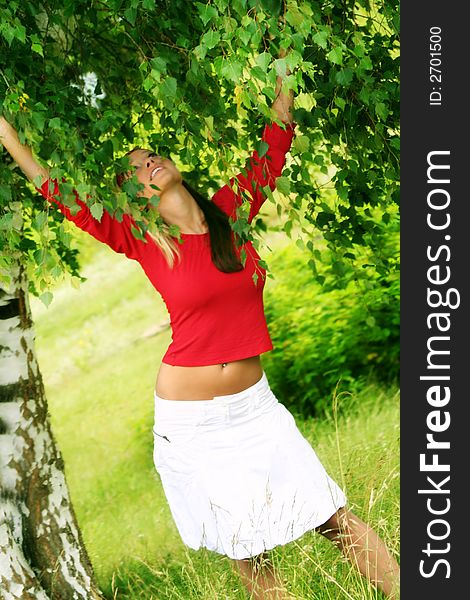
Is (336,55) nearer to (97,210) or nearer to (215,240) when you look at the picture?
(97,210)

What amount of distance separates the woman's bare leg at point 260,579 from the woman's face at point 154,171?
1410 millimetres

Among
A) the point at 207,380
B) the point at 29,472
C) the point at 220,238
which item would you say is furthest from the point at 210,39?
the point at 29,472

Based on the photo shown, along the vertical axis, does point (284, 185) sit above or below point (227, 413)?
above

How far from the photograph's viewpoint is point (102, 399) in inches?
424

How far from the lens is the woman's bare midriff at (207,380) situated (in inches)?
128

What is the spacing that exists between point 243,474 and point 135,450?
584cm

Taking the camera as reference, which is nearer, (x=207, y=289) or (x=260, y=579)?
(x=207, y=289)

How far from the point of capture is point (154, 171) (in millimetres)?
3270

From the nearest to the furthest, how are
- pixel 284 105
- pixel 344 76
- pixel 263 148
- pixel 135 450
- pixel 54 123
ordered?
pixel 54 123 → pixel 344 76 → pixel 263 148 → pixel 284 105 → pixel 135 450

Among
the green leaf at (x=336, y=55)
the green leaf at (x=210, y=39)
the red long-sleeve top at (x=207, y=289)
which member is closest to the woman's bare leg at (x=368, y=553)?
the red long-sleeve top at (x=207, y=289)

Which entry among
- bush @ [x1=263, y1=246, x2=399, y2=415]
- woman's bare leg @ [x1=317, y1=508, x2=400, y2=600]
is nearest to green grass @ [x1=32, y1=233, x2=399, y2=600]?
woman's bare leg @ [x1=317, y1=508, x2=400, y2=600]

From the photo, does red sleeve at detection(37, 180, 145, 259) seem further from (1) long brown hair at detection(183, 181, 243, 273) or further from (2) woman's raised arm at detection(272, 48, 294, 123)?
(2) woman's raised arm at detection(272, 48, 294, 123)

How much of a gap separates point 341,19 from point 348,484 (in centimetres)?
231

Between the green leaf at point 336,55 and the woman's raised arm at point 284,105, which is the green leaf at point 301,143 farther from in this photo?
the green leaf at point 336,55
